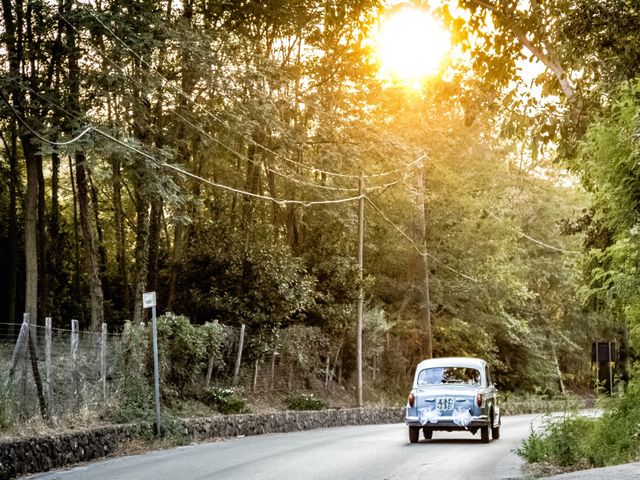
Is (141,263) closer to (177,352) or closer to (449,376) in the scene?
(177,352)

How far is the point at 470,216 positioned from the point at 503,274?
11.1ft

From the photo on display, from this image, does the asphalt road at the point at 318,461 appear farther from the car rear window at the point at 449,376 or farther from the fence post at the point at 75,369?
the fence post at the point at 75,369

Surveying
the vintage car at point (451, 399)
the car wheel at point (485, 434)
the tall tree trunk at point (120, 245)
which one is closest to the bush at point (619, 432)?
the vintage car at point (451, 399)

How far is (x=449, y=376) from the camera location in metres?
21.7

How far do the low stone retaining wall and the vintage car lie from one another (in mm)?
5077

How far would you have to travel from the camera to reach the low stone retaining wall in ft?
46.9

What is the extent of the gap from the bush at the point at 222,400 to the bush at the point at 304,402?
471 centimetres

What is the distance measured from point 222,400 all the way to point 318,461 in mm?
9430

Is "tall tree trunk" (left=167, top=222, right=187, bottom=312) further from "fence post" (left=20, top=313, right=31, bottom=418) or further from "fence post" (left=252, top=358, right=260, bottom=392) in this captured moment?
"fence post" (left=20, top=313, right=31, bottom=418)

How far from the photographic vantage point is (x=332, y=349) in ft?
118

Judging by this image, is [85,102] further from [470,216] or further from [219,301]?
[470,216]

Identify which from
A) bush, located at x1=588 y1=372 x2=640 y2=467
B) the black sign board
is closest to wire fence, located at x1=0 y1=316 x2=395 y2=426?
bush, located at x1=588 y1=372 x2=640 y2=467

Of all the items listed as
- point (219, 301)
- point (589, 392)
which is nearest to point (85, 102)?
point (219, 301)

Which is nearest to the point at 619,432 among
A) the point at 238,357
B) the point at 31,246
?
the point at 238,357
